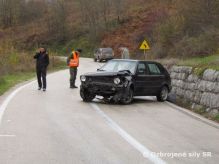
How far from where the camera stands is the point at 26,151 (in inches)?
333

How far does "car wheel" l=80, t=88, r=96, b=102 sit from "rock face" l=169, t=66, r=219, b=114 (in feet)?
11.5

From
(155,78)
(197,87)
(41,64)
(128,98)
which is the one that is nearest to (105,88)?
(128,98)

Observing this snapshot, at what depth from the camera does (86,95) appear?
665 inches

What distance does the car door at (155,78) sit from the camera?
17839 mm

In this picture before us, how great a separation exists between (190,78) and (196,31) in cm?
1702

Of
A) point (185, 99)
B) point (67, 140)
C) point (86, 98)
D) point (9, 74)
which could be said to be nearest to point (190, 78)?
point (185, 99)

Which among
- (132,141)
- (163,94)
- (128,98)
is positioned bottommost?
(163,94)

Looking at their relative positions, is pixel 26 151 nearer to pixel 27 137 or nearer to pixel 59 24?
pixel 27 137

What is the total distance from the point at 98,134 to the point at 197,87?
7.61 m

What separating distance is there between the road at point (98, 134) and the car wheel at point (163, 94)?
1.78 metres

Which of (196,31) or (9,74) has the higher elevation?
(196,31)

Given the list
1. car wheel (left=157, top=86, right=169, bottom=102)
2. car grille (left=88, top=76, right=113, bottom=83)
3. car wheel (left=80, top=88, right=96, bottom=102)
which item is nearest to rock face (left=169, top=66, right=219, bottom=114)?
car wheel (left=157, top=86, right=169, bottom=102)

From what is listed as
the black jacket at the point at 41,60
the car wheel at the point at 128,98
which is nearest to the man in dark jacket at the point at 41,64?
the black jacket at the point at 41,60

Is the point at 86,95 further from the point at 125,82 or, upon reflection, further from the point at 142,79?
the point at 142,79
